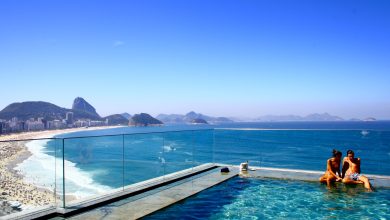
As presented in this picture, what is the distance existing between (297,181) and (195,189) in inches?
114

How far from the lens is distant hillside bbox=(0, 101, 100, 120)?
142125 millimetres

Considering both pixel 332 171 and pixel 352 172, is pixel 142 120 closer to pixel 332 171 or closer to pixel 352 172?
pixel 332 171

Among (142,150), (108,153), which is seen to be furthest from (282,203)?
(108,153)

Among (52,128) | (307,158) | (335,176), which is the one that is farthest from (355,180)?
(52,128)

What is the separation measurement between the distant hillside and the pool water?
151 m

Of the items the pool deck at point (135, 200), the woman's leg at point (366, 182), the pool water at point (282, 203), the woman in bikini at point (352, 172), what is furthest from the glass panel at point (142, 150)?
the woman's leg at point (366, 182)

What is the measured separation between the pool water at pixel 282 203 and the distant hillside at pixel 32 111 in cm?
15091

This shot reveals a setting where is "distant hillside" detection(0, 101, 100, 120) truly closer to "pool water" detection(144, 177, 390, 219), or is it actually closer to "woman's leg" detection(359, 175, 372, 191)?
A: "pool water" detection(144, 177, 390, 219)

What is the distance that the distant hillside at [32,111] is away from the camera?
142125 millimetres

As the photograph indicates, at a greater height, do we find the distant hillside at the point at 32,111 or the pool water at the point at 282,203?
the distant hillside at the point at 32,111

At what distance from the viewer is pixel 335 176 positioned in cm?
790

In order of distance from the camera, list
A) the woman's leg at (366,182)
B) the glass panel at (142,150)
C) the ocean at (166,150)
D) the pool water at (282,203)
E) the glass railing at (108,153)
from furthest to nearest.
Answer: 1. the glass panel at (142,150)
2. the ocean at (166,150)
3. the woman's leg at (366,182)
4. the glass railing at (108,153)
5. the pool water at (282,203)

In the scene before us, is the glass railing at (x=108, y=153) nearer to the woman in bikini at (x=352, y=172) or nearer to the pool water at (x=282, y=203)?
the pool water at (x=282, y=203)

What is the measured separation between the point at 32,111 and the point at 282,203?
16425cm
